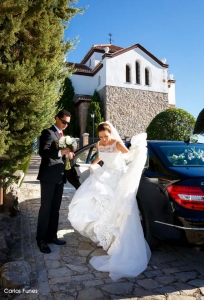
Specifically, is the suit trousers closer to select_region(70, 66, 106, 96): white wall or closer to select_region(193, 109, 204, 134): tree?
select_region(193, 109, 204, 134): tree

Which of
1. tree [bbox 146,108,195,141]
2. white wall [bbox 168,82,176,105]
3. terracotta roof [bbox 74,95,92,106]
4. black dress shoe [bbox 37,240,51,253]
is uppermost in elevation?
white wall [bbox 168,82,176,105]

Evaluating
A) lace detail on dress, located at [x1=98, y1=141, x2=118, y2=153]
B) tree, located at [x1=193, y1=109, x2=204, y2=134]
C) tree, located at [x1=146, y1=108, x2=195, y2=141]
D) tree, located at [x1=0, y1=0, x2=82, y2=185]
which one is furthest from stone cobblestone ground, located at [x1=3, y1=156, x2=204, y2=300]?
tree, located at [x1=146, y1=108, x2=195, y2=141]

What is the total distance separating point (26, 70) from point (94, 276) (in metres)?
3.52

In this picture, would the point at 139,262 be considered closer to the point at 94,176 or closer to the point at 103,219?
the point at 103,219

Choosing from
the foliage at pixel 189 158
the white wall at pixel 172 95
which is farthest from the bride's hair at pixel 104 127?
the white wall at pixel 172 95

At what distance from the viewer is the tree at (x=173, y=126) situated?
15.4 meters

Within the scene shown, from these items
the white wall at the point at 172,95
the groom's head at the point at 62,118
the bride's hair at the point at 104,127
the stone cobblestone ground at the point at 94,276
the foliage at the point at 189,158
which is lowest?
the stone cobblestone ground at the point at 94,276

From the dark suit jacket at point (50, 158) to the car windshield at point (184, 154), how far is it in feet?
5.26

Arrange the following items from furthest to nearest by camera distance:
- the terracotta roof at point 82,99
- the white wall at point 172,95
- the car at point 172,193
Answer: the white wall at point 172,95, the terracotta roof at point 82,99, the car at point 172,193

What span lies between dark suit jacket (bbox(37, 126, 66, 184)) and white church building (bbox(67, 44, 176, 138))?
2237 cm

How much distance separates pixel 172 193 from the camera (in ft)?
9.04

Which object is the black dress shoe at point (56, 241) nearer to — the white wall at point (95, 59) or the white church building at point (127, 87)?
the white church building at point (127, 87)

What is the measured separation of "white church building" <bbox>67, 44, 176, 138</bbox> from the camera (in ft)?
84.7

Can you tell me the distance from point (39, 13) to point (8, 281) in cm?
458
